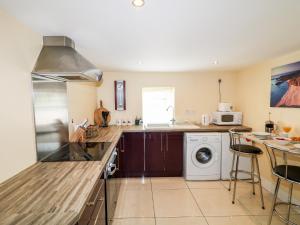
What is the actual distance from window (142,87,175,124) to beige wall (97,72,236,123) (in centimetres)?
11

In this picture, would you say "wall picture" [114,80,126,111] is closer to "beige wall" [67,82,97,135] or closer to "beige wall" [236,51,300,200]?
"beige wall" [67,82,97,135]

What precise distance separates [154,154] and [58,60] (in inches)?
92.2

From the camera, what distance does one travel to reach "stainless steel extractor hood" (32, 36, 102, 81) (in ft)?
4.94

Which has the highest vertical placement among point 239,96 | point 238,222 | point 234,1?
point 234,1

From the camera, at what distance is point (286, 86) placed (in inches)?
95.3

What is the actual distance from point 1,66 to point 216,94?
3.60m

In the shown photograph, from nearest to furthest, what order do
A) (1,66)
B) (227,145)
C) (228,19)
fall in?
1. (1,66)
2. (228,19)
3. (227,145)

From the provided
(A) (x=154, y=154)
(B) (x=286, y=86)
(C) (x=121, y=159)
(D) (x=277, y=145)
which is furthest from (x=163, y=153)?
(B) (x=286, y=86)

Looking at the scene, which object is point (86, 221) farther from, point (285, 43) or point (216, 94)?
point (216, 94)

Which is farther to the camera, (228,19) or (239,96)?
(239,96)

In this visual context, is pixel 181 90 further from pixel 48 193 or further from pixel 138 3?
pixel 48 193

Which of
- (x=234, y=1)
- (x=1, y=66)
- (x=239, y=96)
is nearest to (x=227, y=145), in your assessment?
(x=239, y=96)

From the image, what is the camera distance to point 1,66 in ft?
3.99

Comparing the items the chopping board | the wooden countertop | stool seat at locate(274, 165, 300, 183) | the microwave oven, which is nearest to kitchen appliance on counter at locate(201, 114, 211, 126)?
the microwave oven
